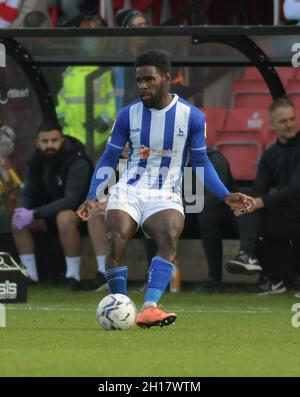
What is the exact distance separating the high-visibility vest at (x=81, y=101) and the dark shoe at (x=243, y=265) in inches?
98.6

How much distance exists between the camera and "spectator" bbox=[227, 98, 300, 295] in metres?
13.3

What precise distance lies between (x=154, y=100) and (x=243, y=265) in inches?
130

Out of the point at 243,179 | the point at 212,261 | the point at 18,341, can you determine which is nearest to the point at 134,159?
the point at 18,341

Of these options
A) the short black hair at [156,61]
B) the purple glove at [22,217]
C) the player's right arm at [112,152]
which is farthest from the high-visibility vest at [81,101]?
the short black hair at [156,61]

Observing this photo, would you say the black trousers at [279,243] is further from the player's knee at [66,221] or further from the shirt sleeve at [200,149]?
the shirt sleeve at [200,149]

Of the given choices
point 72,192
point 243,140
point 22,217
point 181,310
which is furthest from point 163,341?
point 243,140

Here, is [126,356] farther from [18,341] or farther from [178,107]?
[178,107]

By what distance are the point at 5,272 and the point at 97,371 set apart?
4915 mm

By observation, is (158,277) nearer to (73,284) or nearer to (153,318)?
(153,318)

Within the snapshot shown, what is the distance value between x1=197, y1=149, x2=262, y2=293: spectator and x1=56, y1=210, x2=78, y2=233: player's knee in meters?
1.27

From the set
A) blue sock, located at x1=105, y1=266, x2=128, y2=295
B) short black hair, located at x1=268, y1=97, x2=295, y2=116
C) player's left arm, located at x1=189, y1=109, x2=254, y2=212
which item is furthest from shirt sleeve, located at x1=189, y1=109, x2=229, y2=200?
short black hair, located at x1=268, y1=97, x2=295, y2=116

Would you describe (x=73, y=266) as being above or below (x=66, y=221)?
below

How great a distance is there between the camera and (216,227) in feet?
44.8

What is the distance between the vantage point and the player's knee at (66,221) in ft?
46.0
